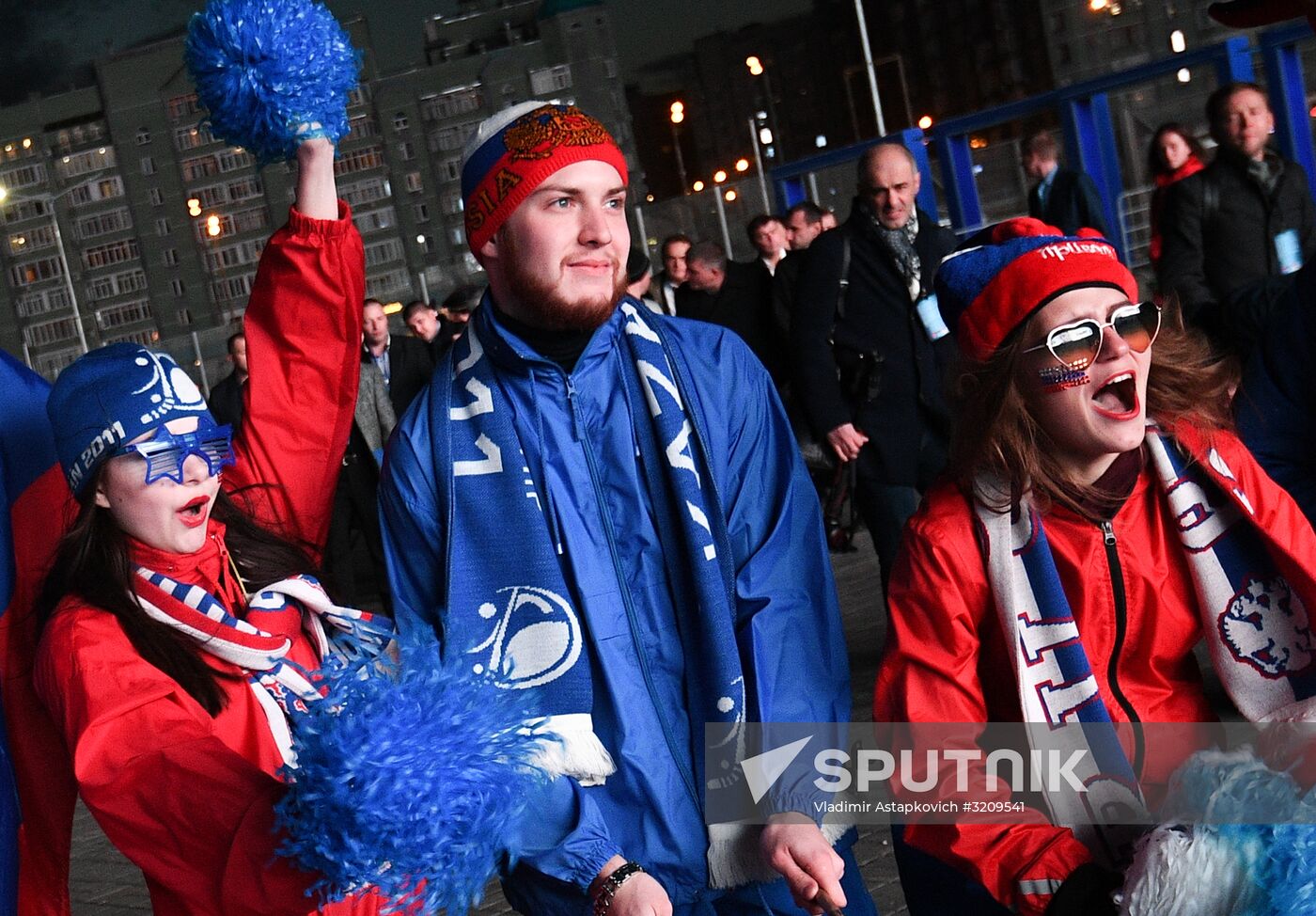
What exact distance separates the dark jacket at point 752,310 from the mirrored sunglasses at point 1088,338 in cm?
654

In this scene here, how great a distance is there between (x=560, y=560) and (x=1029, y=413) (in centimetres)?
80

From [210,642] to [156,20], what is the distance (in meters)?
21.5

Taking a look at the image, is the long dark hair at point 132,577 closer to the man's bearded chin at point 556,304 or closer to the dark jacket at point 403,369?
the man's bearded chin at point 556,304

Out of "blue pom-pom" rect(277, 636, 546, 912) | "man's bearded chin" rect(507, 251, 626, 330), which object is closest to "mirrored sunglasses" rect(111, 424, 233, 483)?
"man's bearded chin" rect(507, 251, 626, 330)

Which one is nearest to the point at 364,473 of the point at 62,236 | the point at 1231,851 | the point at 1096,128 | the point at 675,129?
the point at 1096,128

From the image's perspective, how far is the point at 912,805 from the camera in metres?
2.14

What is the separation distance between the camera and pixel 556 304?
2.24 meters

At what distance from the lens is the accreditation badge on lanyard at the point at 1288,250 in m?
6.72

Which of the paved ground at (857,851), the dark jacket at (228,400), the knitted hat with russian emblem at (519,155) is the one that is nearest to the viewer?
the knitted hat with russian emblem at (519,155)

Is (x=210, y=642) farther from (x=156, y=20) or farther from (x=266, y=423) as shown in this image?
(x=156, y=20)

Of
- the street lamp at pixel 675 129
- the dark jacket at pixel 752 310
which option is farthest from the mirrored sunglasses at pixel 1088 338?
the street lamp at pixel 675 129

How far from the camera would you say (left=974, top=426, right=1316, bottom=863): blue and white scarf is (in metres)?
2.10

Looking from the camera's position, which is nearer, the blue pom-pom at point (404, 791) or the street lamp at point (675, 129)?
the blue pom-pom at point (404, 791)

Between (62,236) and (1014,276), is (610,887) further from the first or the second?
(62,236)
